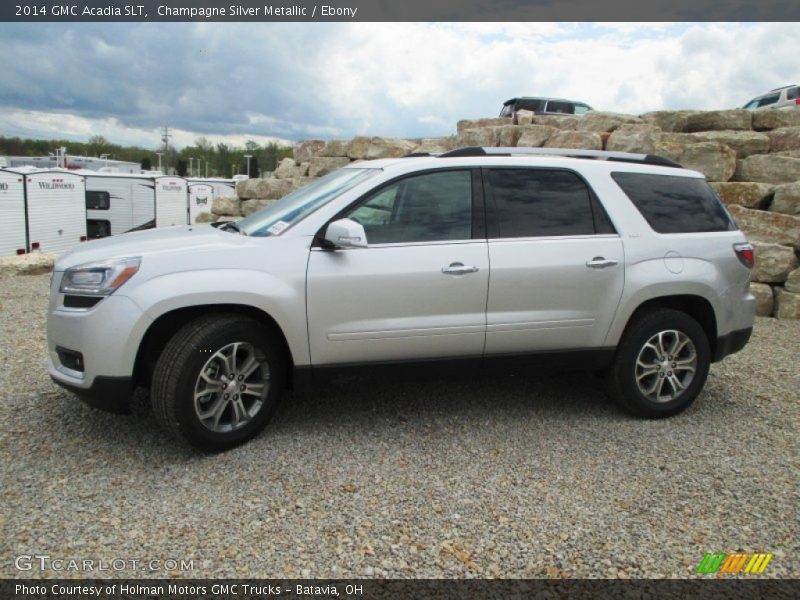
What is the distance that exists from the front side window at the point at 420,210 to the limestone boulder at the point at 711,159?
697 cm

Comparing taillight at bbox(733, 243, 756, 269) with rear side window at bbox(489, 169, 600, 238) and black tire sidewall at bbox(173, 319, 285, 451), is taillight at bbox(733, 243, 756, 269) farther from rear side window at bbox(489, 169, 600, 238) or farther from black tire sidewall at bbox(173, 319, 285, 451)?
black tire sidewall at bbox(173, 319, 285, 451)

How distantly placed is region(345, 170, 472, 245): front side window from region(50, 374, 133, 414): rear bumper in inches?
65.9

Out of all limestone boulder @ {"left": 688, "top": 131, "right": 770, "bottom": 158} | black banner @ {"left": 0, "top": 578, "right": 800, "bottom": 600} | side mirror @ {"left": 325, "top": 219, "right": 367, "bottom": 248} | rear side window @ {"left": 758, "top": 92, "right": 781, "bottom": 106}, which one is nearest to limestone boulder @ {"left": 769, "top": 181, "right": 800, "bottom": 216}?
limestone boulder @ {"left": 688, "top": 131, "right": 770, "bottom": 158}

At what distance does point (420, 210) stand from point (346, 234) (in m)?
0.66

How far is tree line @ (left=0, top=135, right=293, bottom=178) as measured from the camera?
78000mm

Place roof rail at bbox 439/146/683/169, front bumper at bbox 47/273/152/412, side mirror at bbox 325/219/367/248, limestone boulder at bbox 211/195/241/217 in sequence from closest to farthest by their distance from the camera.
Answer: front bumper at bbox 47/273/152/412 → side mirror at bbox 325/219/367/248 → roof rail at bbox 439/146/683/169 → limestone boulder at bbox 211/195/241/217

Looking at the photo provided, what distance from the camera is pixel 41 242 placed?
16.2 meters

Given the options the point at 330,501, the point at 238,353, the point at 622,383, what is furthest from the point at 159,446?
the point at 622,383

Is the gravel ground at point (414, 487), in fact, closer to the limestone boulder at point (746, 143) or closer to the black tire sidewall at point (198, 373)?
the black tire sidewall at point (198, 373)

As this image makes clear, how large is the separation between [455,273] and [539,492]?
55.7 inches

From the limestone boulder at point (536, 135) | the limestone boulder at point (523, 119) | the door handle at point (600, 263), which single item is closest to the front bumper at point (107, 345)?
the door handle at point (600, 263)

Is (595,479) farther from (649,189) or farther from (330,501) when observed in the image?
(649,189)

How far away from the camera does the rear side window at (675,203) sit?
4.48 metres

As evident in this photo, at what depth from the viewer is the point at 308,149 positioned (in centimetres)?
1466
